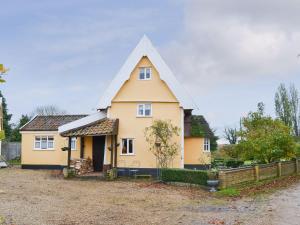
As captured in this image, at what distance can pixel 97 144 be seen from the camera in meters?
32.2

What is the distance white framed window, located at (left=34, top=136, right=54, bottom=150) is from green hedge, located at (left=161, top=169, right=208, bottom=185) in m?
14.1

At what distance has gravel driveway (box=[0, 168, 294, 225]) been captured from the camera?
13492 mm

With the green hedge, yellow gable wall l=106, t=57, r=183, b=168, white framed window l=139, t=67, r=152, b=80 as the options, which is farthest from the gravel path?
white framed window l=139, t=67, r=152, b=80

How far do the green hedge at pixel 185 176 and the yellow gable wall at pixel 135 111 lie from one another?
4.85 meters

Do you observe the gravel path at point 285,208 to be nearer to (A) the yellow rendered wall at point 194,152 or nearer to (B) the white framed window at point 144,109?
(B) the white framed window at point 144,109

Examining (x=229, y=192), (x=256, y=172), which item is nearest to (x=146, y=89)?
(x=256, y=172)

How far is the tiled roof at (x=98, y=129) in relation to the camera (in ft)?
93.0

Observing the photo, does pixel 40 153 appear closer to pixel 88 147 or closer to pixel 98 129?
pixel 88 147

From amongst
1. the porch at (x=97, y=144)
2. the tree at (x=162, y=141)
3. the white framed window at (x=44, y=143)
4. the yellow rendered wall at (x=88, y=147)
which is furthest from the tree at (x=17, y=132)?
the tree at (x=162, y=141)

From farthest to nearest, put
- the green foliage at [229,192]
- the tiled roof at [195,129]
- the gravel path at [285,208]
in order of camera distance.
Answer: the tiled roof at [195,129], the green foliage at [229,192], the gravel path at [285,208]

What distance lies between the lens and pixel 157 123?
28031mm

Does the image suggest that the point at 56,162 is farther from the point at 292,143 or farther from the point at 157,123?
the point at 292,143

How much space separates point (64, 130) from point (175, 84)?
893 centimetres

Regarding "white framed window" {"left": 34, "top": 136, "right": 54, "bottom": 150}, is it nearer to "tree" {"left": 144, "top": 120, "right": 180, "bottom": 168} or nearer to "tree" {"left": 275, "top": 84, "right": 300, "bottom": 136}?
"tree" {"left": 144, "top": 120, "right": 180, "bottom": 168}
